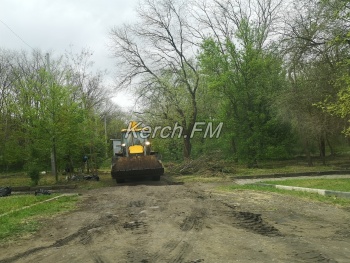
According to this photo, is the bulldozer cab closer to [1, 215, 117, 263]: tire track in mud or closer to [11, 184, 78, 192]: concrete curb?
[11, 184, 78, 192]: concrete curb

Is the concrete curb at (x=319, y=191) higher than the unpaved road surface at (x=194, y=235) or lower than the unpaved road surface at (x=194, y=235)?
lower

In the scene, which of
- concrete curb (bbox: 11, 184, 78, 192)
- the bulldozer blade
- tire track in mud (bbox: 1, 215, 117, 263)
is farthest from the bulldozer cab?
tire track in mud (bbox: 1, 215, 117, 263)

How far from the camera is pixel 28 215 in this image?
33.3ft

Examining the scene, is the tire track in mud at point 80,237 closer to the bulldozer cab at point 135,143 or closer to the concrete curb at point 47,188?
the concrete curb at point 47,188

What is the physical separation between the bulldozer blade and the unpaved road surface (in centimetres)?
→ 843

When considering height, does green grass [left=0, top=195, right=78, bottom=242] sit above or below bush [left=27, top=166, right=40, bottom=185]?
below

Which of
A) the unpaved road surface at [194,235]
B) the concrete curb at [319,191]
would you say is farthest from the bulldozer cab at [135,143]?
the unpaved road surface at [194,235]

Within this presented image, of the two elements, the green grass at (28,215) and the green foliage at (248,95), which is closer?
the green grass at (28,215)

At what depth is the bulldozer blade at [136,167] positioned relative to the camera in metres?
19.8

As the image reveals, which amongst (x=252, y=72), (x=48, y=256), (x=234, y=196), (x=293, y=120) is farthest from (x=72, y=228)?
(x=252, y=72)

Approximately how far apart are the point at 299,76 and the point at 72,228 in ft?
64.2

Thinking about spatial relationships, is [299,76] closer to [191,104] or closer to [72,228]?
[191,104]

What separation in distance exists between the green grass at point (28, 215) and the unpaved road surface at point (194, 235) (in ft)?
1.43

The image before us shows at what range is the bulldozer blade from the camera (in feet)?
64.9
